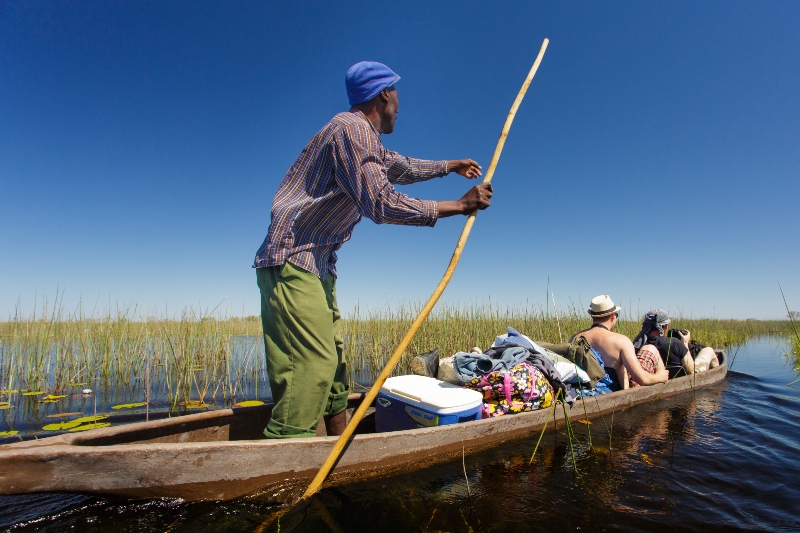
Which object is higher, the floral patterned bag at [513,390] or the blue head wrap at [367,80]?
the blue head wrap at [367,80]

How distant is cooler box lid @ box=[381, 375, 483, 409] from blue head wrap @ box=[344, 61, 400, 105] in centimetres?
188

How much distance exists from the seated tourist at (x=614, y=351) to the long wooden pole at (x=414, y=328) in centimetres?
281

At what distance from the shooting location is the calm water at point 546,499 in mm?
1756

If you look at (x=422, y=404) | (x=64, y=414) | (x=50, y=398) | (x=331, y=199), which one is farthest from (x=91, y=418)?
(x=331, y=199)

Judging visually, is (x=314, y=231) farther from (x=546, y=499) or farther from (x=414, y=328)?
(x=546, y=499)

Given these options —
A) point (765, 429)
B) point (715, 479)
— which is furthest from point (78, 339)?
point (765, 429)

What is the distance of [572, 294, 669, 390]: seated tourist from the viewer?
4.10 metres

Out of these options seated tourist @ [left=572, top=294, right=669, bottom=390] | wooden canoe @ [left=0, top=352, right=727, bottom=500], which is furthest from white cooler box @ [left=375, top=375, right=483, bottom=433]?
seated tourist @ [left=572, top=294, right=669, bottom=390]

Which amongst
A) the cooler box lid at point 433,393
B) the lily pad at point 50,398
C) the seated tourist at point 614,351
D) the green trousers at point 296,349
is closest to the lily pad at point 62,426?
the lily pad at point 50,398

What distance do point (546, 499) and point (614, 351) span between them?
8.45ft

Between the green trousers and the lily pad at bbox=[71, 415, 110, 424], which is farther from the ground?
the green trousers

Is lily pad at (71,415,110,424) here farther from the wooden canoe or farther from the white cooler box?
the white cooler box

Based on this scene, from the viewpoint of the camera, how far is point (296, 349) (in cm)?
195

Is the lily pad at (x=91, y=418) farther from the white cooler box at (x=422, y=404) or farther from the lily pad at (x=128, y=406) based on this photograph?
the white cooler box at (x=422, y=404)
